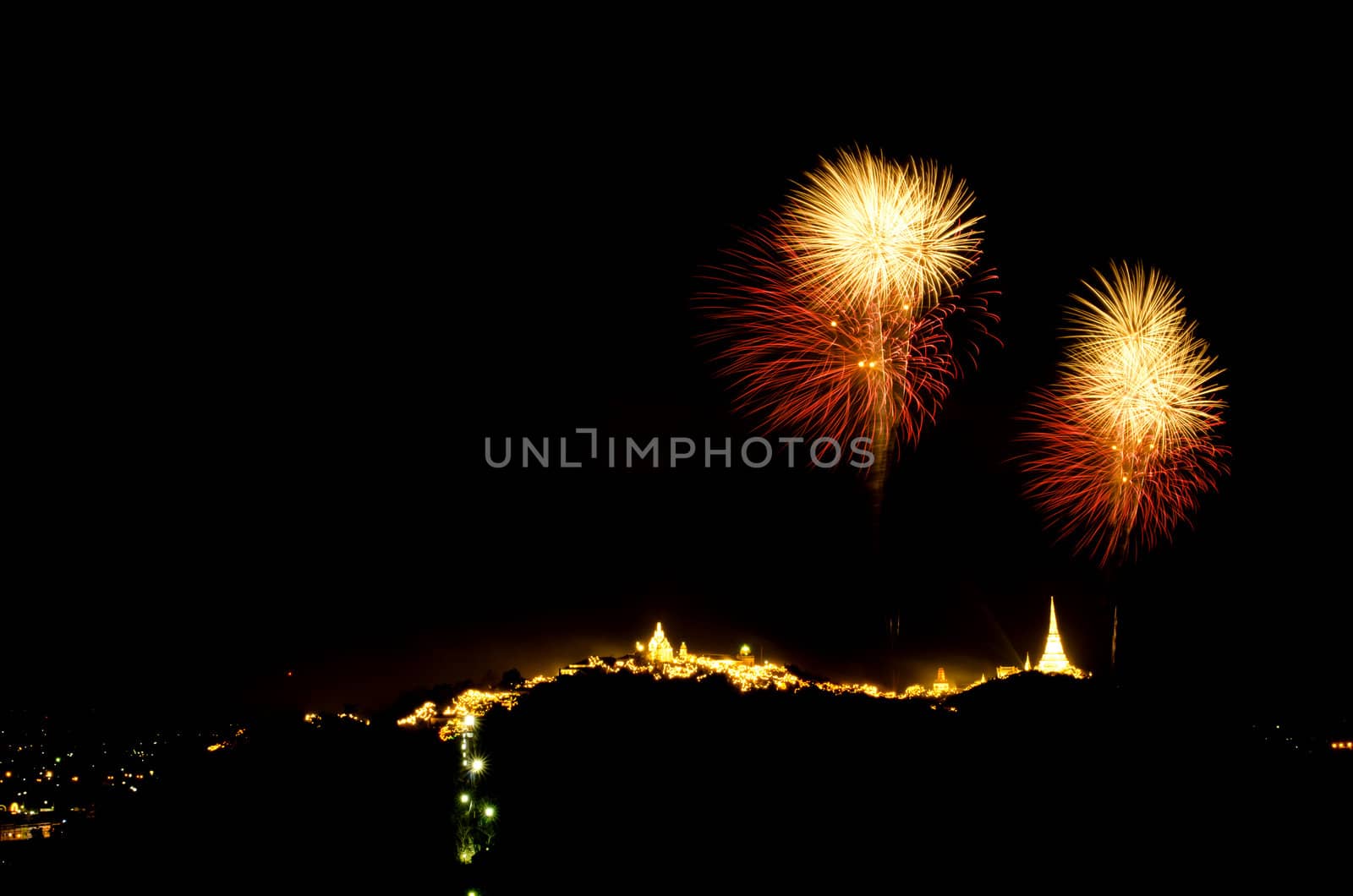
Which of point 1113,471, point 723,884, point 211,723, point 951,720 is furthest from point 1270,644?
point 211,723

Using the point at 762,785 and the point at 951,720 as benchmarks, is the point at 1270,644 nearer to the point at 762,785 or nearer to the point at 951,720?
the point at 951,720

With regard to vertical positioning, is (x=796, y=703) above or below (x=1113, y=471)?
below

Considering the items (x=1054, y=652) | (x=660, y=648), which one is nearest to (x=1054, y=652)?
(x=1054, y=652)

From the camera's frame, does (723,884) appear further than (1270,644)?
No

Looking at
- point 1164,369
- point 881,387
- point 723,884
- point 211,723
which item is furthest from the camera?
point 211,723

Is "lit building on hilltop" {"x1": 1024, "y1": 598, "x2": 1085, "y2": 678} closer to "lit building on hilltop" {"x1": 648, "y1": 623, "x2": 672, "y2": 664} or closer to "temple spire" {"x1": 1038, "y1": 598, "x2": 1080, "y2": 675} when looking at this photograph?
"temple spire" {"x1": 1038, "y1": 598, "x2": 1080, "y2": 675}

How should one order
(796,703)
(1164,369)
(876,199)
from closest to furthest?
(876,199) → (1164,369) → (796,703)

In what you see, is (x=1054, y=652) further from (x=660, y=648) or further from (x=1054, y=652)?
(x=660, y=648)

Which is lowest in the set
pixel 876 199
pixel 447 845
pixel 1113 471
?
pixel 447 845

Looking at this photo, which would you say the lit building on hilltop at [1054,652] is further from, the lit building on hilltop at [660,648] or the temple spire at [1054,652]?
the lit building on hilltop at [660,648]

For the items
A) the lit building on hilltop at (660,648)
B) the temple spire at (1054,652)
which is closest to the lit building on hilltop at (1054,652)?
the temple spire at (1054,652)

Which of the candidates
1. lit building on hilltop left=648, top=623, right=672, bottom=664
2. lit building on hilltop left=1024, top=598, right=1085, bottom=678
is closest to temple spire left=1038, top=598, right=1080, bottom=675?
lit building on hilltop left=1024, top=598, right=1085, bottom=678
